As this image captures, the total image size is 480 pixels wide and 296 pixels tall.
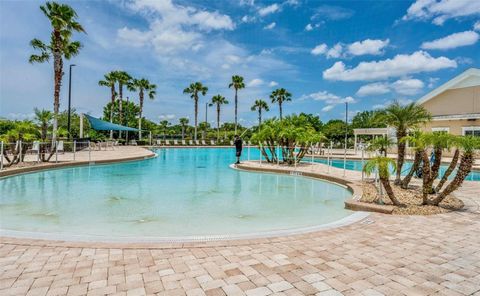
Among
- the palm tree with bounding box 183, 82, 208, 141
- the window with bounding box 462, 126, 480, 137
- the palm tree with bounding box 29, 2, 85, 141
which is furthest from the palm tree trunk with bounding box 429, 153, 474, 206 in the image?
the palm tree with bounding box 183, 82, 208, 141

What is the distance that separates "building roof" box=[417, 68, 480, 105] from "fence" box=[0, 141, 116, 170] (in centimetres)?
2414

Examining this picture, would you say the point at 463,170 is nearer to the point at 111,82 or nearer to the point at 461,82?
the point at 461,82

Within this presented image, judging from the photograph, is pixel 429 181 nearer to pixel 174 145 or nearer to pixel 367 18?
pixel 367 18

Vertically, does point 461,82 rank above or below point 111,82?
below

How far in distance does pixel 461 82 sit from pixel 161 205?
23334 millimetres

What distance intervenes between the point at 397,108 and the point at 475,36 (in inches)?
642

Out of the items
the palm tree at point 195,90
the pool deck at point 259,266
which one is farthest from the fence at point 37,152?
the palm tree at point 195,90

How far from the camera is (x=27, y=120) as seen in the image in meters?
13.1

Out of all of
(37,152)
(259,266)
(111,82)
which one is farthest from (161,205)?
(111,82)

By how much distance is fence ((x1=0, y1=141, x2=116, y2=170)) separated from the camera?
40.9ft

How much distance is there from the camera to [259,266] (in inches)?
127

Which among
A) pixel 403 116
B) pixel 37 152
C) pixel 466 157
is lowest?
pixel 37 152

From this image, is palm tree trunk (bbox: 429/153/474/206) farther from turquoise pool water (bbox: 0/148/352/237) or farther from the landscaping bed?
turquoise pool water (bbox: 0/148/352/237)

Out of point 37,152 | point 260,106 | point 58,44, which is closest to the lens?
point 37,152
